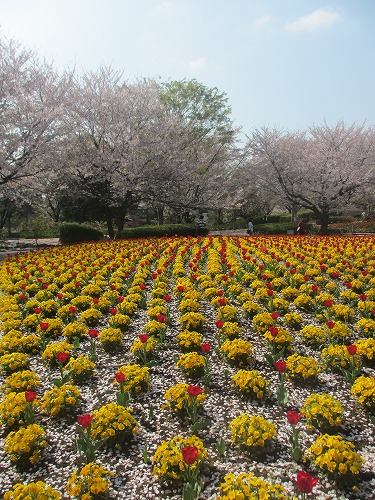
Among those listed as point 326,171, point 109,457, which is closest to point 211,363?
point 109,457

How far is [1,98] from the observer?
21.5 metres

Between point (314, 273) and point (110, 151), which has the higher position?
point (110, 151)

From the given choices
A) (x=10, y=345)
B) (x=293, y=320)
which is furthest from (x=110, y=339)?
(x=293, y=320)

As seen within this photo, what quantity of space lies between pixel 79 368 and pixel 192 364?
58.9 inches

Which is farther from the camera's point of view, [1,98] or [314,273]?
[1,98]

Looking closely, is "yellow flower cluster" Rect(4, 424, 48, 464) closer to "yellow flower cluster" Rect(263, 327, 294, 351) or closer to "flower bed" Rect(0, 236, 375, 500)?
"flower bed" Rect(0, 236, 375, 500)

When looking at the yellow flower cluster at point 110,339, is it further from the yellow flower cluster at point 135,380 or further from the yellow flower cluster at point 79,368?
the yellow flower cluster at point 135,380

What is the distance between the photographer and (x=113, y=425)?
406cm

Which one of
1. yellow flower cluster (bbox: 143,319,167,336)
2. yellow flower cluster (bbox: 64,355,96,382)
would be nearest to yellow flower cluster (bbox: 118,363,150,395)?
yellow flower cluster (bbox: 64,355,96,382)

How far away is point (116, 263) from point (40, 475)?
8826mm

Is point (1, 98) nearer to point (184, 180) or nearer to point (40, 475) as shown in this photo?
point (184, 180)

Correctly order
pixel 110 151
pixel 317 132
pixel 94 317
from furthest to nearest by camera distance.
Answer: pixel 317 132
pixel 110 151
pixel 94 317

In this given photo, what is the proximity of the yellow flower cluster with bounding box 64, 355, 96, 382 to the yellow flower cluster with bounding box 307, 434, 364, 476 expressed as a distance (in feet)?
10.1

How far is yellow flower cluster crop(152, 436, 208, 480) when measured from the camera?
355 centimetres
